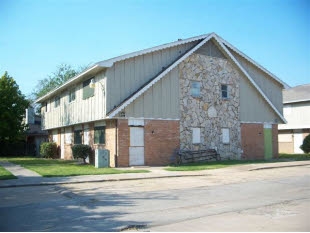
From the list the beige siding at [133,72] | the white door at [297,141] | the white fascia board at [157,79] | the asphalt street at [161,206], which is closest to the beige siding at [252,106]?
the white fascia board at [157,79]

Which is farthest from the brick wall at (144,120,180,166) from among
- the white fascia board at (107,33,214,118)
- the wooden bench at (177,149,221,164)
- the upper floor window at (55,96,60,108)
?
the upper floor window at (55,96,60,108)

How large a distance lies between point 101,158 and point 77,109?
639 cm

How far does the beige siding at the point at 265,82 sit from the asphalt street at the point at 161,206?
14.3 metres

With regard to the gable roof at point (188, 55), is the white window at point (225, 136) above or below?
below

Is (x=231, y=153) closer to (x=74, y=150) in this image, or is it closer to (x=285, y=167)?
(x=285, y=167)

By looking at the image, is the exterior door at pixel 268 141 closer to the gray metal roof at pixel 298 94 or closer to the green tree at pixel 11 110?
the gray metal roof at pixel 298 94

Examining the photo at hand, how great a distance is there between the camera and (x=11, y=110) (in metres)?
38.8

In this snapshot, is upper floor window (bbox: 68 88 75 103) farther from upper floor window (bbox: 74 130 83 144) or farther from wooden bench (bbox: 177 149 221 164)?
wooden bench (bbox: 177 149 221 164)

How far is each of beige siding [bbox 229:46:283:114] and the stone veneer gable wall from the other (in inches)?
59.9

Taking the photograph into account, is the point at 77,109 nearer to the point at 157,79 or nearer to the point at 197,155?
the point at 157,79

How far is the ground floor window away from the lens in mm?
22814

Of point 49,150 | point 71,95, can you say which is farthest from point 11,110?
point 71,95

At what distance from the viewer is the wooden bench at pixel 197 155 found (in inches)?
903

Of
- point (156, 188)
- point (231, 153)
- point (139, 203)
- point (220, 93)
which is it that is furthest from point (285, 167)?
point (139, 203)
